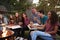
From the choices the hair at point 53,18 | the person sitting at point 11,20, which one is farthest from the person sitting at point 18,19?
the hair at point 53,18

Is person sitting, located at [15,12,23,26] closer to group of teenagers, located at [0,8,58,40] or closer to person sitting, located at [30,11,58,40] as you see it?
group of teenagers, located at [0,8,58,40]

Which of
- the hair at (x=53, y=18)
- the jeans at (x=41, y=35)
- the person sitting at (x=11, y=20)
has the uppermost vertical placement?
the hair at (x=53, y=18)

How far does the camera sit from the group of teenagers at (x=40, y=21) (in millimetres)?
3809

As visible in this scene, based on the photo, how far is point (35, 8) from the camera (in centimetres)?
445

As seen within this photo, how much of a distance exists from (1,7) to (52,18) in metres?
1.97

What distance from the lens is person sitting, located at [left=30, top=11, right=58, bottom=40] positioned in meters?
3.75

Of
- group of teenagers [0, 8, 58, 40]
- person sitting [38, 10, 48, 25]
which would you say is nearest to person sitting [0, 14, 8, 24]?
group of teenagers [0, 8, 58, 40]

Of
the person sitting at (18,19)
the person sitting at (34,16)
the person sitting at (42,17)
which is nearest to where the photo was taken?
the person sitting at (42,17)

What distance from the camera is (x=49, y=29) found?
3939mm

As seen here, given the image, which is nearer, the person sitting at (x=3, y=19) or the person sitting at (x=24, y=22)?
the person sitting at (x=24, y=22)

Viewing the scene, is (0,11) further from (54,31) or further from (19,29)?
(54,31)

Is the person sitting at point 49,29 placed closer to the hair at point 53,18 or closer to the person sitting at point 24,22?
the hair at point 53,18

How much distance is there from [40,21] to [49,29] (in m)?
0.42

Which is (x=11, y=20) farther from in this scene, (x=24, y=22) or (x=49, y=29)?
(x=49, y=29)
